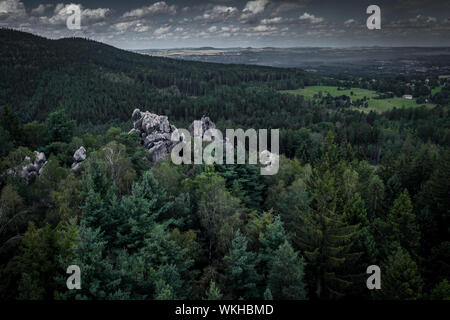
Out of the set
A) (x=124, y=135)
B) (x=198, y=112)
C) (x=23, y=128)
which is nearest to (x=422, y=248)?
(x=124, y=135)

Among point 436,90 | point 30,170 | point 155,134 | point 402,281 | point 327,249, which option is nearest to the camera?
point 402,281

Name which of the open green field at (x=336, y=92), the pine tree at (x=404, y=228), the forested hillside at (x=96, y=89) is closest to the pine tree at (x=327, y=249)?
the pine tree at (x=404, y=228)

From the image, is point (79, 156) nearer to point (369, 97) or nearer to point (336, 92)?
point (336, 92)

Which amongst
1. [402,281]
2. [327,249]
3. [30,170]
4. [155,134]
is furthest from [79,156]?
[402,281]

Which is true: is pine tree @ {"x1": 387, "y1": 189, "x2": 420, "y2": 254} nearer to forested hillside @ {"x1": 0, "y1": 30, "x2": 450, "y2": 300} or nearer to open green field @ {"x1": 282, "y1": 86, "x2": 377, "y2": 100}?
forested hillside @ {"x1": 0, "y1": 30, "x2": 450, "y2": 300}

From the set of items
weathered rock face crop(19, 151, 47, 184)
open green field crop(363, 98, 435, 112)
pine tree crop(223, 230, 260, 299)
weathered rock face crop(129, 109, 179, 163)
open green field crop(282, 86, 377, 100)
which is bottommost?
pine tree crop(223, 230, 260, 299)

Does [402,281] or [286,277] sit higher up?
[286,277]

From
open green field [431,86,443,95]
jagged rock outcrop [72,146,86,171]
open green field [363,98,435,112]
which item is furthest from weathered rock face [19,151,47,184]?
open green field [431,86,443,95]

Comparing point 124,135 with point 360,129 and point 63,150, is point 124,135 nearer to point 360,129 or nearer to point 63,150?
point 63,150
